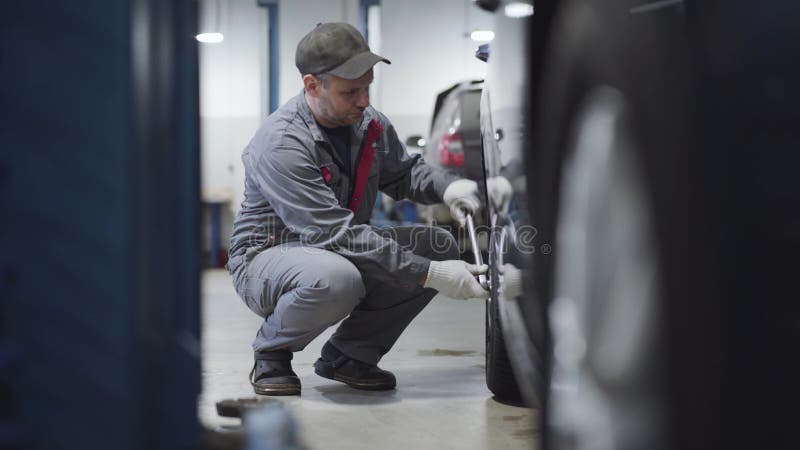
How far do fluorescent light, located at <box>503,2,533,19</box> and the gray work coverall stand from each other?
1141mm

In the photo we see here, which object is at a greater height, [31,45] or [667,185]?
[31,45]

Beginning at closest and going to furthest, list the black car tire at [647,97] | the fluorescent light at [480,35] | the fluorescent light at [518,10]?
the black car tire at [647,97] → the fluorescent light at [518,10] → the fluorescent light at [480,35]

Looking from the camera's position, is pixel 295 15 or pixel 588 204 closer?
pixel 588 204

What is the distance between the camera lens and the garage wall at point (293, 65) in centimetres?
938

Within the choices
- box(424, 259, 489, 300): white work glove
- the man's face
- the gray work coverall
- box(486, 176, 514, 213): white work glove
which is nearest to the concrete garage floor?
the gray work coverall

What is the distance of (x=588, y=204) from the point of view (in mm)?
1121

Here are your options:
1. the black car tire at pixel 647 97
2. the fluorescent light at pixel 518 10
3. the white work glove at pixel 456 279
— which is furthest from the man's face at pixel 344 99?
the black car tire at pixel 647 97

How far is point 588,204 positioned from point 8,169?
705 mm

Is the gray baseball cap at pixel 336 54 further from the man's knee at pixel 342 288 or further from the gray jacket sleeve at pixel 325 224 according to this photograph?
the man's knee at pixel 342 288

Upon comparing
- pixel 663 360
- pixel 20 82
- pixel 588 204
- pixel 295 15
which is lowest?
pixel 663 360

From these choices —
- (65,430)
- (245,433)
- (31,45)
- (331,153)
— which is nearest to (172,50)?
(31,45)

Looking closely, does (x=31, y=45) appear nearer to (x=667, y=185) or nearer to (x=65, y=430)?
(x=65, y=430)

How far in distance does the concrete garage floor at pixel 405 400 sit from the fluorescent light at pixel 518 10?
2.26 feet

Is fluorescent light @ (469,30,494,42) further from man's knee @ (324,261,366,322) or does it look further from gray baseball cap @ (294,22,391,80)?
man's knee @ (324,261,366,322)
